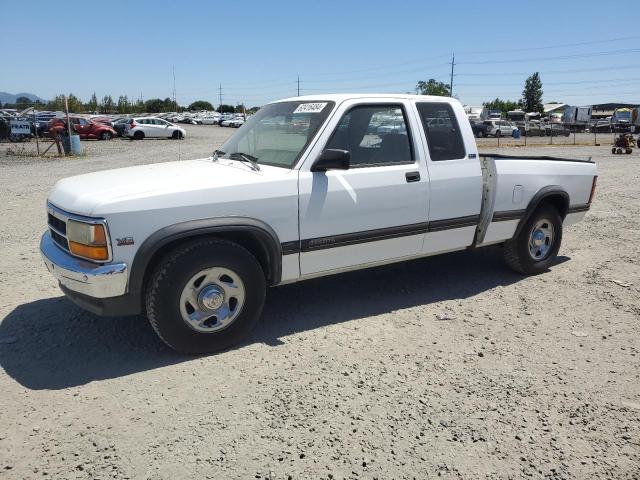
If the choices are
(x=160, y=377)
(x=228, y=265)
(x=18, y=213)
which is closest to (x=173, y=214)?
(x=228, y=265)

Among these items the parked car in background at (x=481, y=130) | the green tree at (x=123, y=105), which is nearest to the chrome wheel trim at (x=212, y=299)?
the parked car in background at (x=481, y=130)

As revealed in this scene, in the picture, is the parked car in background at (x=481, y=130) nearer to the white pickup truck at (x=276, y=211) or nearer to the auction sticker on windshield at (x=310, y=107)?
the white pickup truck at (x=276, y=211)

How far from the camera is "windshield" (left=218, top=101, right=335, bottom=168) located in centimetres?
412

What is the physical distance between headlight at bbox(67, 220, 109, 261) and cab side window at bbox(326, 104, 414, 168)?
185 centimetres

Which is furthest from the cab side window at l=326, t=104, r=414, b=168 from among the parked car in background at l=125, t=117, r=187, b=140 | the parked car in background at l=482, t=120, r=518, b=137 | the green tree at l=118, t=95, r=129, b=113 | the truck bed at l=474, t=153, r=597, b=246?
the green tree at l=118, t=95, r=129, b=113

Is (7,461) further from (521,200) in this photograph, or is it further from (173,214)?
(521,200)

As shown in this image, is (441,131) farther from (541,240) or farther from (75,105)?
(75,105)

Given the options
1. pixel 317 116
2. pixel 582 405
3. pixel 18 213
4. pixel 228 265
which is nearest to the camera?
pixel 582 405

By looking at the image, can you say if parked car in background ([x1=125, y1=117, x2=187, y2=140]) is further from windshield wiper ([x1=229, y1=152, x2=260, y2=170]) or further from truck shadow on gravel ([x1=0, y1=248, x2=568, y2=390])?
windshield wiper ([x1=229, y1=152, x2=260, y2=170])

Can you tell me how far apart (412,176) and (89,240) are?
2.63m

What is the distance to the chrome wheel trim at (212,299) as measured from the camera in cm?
358

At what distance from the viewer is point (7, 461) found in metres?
2.61

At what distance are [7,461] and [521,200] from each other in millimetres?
4854

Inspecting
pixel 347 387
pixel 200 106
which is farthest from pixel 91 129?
pixel 200 106
